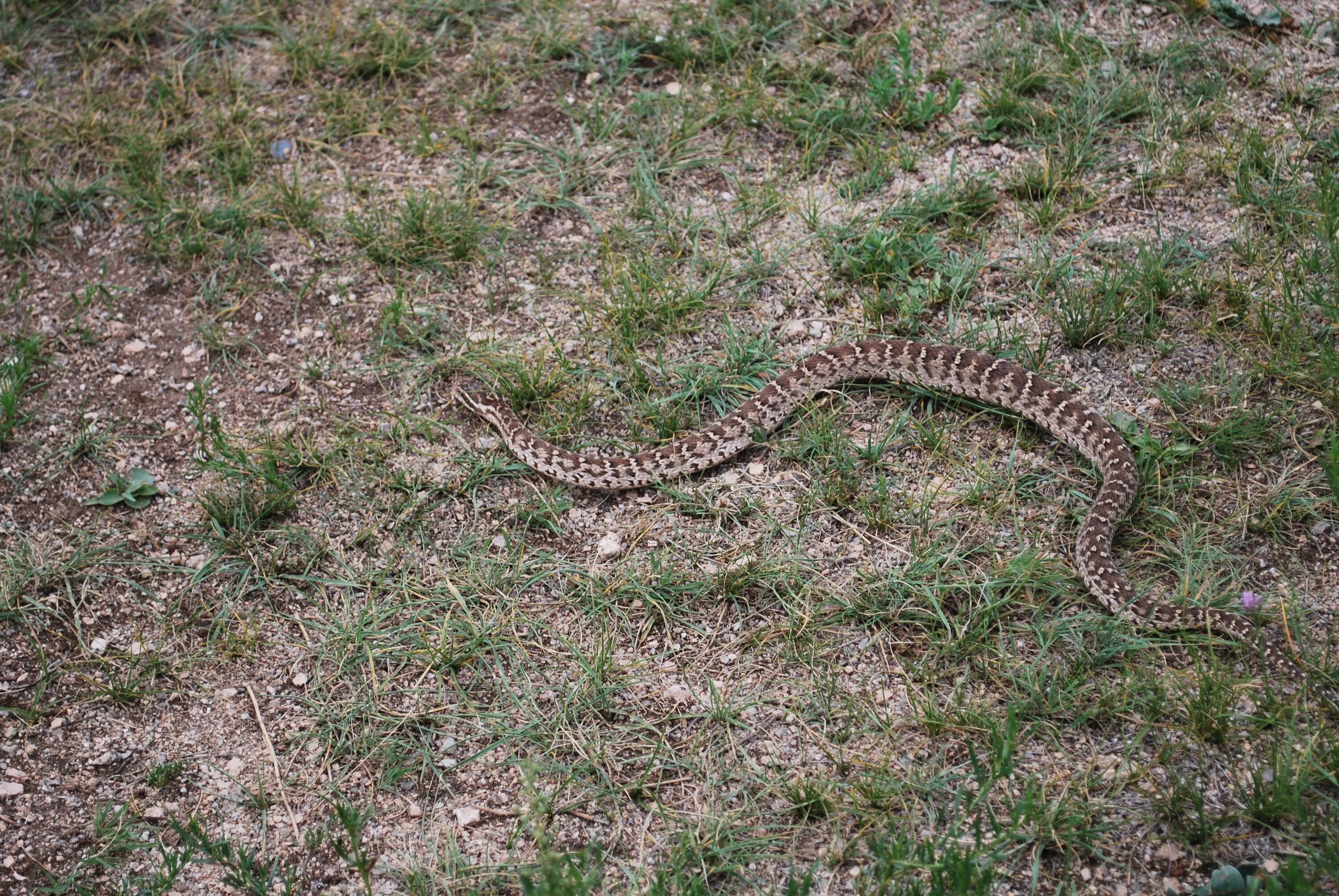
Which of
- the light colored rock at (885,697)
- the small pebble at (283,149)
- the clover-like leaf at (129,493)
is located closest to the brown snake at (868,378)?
the light colored rock at (885,697)

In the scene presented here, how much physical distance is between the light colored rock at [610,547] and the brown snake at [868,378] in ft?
1.12

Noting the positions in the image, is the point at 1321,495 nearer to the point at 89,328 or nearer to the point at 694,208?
the point at 694,208

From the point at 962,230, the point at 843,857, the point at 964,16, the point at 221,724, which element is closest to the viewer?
the point at 843,857

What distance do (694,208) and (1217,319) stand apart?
11.9 ft

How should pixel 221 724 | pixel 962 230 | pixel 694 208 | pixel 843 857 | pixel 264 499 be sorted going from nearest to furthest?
pixel 843 857 → pixel 221 724 → pixel 264 499 → pixel 962 230 → pixel 694 208

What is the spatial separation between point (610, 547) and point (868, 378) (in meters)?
2.07

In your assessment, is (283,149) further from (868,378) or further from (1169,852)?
(1169,852)

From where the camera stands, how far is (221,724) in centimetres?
580

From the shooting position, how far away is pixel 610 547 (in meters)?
6.47

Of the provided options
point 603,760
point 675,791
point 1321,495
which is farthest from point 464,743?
point 1321,495

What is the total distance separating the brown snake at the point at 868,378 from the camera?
623 centimetres

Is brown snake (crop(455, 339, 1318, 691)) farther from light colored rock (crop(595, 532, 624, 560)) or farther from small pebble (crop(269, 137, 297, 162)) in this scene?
small pebble (crop(269, 137, 297, 162))

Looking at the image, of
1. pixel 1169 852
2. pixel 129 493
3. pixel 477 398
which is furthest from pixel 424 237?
pixel 1169 852

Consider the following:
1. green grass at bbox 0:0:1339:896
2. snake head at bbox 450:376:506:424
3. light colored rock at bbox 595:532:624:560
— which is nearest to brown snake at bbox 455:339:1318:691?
snake head at bbox 450:376:506:424
